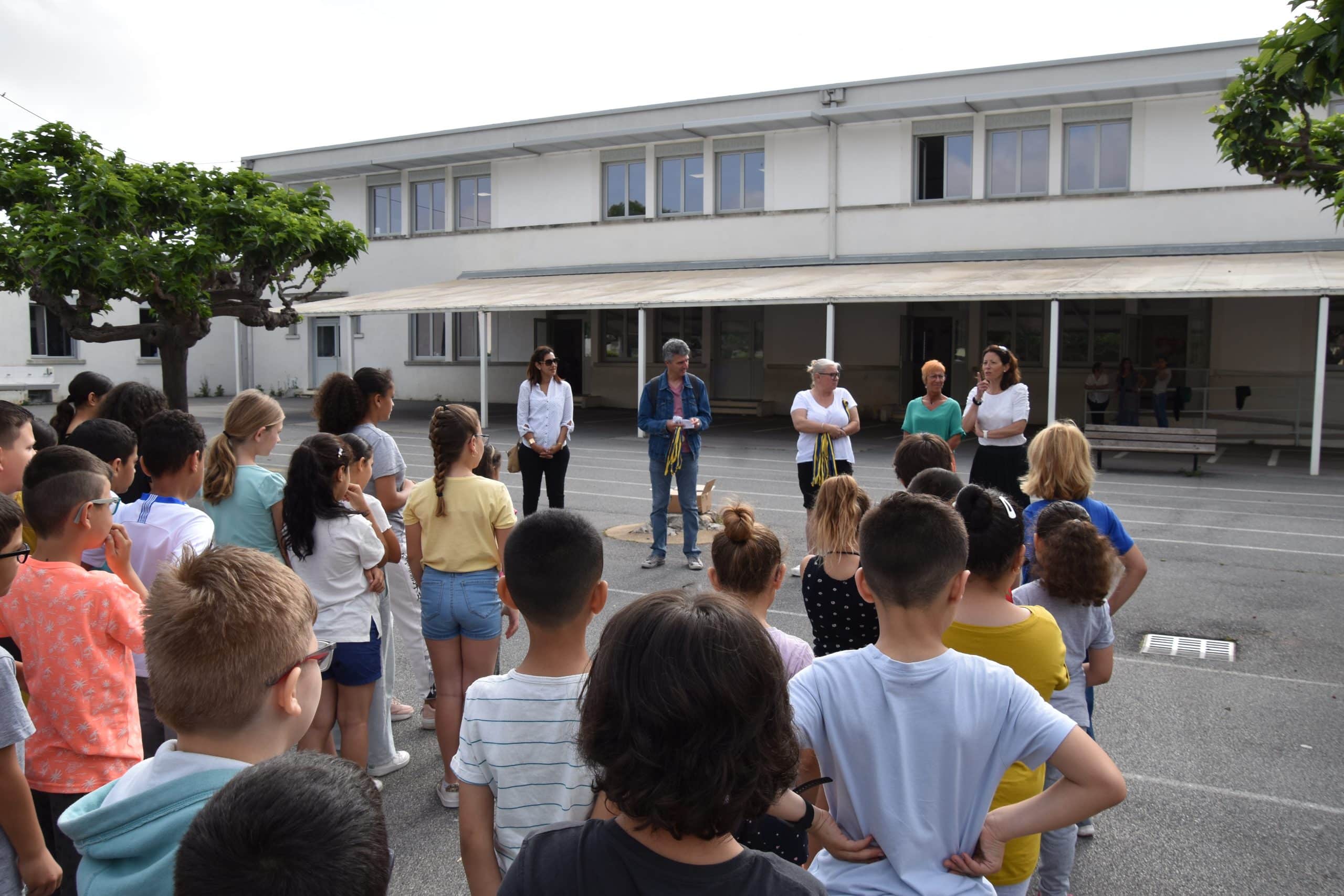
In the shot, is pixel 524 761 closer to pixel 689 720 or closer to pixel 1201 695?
pixel 689 720

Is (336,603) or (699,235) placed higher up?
(699,235)

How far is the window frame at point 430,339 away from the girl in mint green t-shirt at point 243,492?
87.9ft

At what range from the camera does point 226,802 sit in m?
1.22

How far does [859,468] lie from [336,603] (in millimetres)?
12764

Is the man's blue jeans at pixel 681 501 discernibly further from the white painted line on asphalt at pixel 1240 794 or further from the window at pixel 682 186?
the window at pixel 682 186

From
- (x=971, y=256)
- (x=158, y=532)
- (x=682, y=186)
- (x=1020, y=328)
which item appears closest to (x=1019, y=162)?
(x=971, y=256)

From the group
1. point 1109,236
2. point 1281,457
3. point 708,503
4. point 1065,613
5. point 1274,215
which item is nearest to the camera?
point 1065,613

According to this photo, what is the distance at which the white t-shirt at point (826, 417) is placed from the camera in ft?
25.6

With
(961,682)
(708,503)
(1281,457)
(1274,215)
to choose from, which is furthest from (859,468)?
(961,682)

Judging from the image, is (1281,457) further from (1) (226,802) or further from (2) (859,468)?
(1) (226,802)

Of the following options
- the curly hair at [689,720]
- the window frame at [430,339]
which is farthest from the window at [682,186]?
the curly hair at [689,720]

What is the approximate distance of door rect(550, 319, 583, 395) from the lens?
30.0 metres

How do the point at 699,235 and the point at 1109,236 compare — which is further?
the point at 699,235

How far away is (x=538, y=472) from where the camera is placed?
8.52 meters
